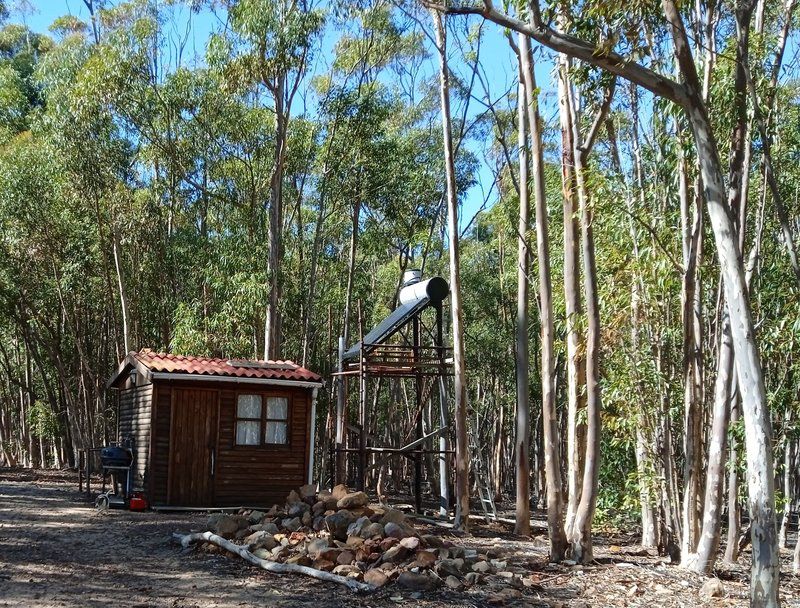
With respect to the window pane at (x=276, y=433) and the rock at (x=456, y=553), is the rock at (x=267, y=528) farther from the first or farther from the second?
the window pane at (x=276, y=433)

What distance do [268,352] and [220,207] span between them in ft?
26.4

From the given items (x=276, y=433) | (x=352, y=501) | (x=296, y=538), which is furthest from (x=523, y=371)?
(x=296, y=538)

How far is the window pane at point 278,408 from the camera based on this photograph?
15.1 m

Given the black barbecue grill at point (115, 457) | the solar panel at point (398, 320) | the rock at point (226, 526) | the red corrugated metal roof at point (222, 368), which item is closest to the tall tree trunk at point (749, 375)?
the rock at point (226, 526)

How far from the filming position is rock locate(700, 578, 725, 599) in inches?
333

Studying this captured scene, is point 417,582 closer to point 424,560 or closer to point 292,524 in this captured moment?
→ point 424,560

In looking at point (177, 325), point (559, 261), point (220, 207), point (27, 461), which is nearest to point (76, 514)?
point (177, 325)

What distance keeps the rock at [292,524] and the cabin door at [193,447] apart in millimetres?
4464

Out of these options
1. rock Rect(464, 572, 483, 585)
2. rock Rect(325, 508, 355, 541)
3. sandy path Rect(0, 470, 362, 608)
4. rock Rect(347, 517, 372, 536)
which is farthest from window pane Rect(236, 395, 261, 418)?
rock Rect(464, 572, 483, 585)

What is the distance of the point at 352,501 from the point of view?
10.5 meters

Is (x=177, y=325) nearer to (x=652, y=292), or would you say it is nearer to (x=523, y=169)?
(x=523, y=169)

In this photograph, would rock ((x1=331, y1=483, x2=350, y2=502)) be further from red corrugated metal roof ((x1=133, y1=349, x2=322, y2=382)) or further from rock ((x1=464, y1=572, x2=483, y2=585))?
red corrugated metal roof ((x1=133, y1=349, x2=322, y2=382))

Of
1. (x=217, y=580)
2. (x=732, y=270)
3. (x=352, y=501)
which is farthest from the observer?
(x=352, y=501)

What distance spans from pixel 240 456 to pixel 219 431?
1.86 feet
